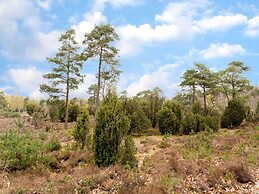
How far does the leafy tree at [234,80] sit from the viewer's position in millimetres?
31453

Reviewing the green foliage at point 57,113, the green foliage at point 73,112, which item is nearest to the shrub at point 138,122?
the green foliage at point 57,113

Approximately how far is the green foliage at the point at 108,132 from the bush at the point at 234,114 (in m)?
18.7

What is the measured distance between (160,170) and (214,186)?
5.24ft

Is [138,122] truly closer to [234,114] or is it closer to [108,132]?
[234,114]

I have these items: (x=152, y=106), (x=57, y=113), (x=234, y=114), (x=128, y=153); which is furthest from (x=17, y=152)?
(x=57, y=113)

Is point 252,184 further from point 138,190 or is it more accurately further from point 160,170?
point 138,190

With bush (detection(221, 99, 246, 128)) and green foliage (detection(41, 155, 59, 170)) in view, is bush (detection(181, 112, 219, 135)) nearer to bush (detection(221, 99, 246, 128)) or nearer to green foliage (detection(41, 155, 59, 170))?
bush (detection(221, 99, 246, 128))

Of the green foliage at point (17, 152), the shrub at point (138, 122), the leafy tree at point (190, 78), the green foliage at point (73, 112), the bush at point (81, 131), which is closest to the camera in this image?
the green foliage at point (17, 152)

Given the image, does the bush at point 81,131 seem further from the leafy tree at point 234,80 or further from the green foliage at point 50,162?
the leafy tree at point 234,80

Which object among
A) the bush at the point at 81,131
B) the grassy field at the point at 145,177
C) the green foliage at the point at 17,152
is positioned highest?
the bush at the point at 81,131

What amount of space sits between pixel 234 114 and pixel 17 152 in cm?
2114

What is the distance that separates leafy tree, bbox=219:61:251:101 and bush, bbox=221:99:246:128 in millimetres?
5101

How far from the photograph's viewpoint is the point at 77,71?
27000 mm

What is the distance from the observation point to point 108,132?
9.52m
